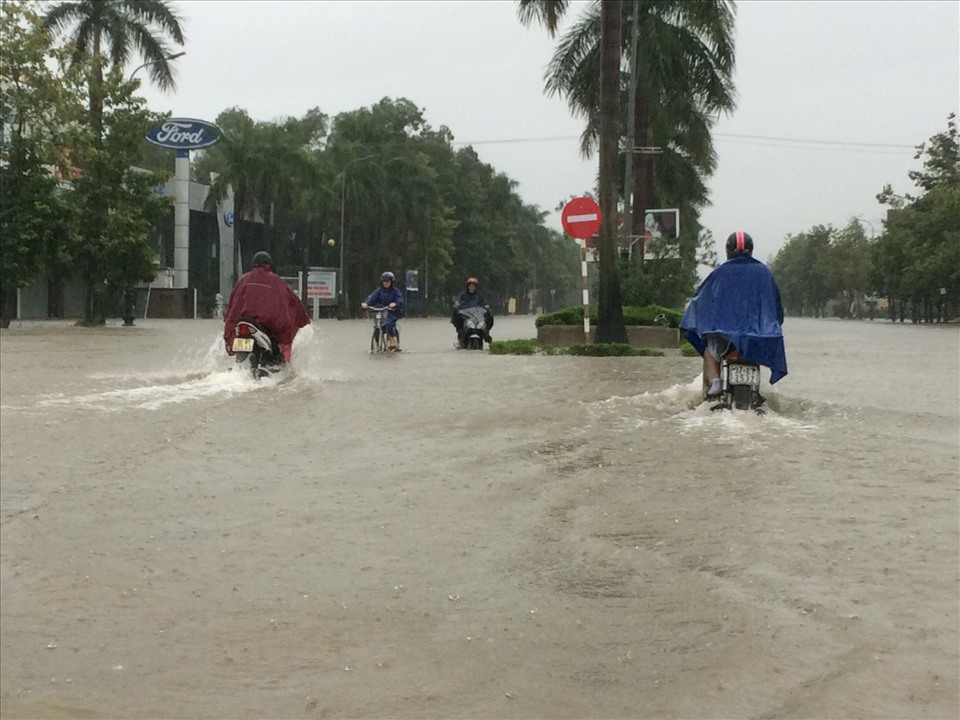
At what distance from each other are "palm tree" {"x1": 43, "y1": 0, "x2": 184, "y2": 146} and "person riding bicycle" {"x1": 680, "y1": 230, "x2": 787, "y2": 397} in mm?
30210

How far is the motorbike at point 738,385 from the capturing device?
996 cm

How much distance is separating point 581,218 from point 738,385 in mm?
11026

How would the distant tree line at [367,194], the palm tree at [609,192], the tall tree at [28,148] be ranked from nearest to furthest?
1. the palm tree at [609,192]
2. the tall tree at [28,148]
3. the distant tree line at [367,194]

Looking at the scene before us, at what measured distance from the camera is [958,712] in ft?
12.6

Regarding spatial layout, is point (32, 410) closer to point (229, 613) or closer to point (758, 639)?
point (229, 613)

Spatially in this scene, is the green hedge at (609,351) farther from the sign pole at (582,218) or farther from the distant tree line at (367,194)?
the distant tree line at (367,194)

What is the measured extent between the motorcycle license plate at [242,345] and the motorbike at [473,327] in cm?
1013

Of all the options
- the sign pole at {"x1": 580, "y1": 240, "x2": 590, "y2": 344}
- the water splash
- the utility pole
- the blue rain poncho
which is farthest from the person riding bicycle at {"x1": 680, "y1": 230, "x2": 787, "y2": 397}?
the utility pole

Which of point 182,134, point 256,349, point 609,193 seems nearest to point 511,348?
point 609,193

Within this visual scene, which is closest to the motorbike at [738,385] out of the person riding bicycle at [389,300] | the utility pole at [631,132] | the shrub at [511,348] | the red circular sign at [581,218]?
the red circular sign at [581,218]

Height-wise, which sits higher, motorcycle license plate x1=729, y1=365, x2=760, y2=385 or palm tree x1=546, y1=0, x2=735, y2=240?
palm tree x1=546, y1=0, x2=735, y2=240

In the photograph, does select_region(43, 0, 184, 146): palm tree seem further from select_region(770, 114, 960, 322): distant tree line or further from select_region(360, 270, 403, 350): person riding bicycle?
select_region(770, 114, 960, 322): distant tree line

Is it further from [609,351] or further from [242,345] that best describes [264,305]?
[609,351]

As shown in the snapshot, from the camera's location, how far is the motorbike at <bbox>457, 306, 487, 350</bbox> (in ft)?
74.6
